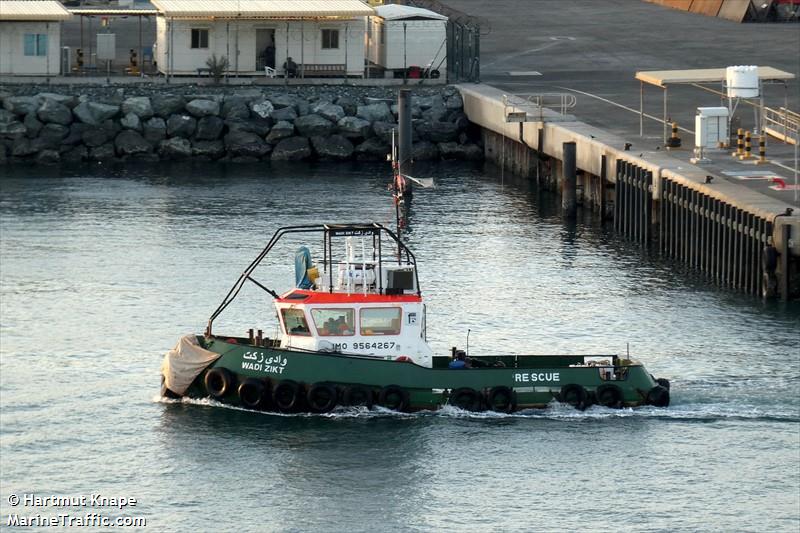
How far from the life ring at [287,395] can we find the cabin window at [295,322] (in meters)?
1.33

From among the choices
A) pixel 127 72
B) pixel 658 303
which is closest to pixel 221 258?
pixel 658 303

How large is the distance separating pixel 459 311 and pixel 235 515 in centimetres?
1899

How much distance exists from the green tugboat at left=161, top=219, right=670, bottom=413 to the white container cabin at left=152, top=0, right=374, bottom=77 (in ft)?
166

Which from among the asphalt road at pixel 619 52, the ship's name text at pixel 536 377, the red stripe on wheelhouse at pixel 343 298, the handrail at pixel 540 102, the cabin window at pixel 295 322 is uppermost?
the asphalt road at pixel 619 52

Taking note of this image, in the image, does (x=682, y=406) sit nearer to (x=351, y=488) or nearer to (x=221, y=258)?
(x=351, y=488)

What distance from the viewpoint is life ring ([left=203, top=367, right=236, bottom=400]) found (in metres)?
53.1

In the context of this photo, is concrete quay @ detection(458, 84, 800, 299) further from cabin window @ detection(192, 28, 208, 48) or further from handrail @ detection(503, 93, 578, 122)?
cabin window @ detection(192, 28, 208, 48)

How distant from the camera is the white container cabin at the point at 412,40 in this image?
339ft

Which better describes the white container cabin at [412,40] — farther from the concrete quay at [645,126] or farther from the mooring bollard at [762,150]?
the mooring bollard at [762,150]

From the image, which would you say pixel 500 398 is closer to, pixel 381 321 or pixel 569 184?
pixel 381 321

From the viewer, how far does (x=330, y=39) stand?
103562 millimetres

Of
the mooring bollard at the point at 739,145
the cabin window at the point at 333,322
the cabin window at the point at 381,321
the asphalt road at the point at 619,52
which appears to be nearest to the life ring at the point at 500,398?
the cabin window at the point at 381,321

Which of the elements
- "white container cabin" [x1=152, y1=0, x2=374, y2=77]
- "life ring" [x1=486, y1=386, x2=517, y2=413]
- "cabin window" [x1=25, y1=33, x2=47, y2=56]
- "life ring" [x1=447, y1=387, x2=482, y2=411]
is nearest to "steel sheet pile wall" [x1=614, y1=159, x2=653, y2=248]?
"life ring" [x1=486, y1=386, x2=517, y2=413]

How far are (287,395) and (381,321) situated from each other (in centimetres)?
309
